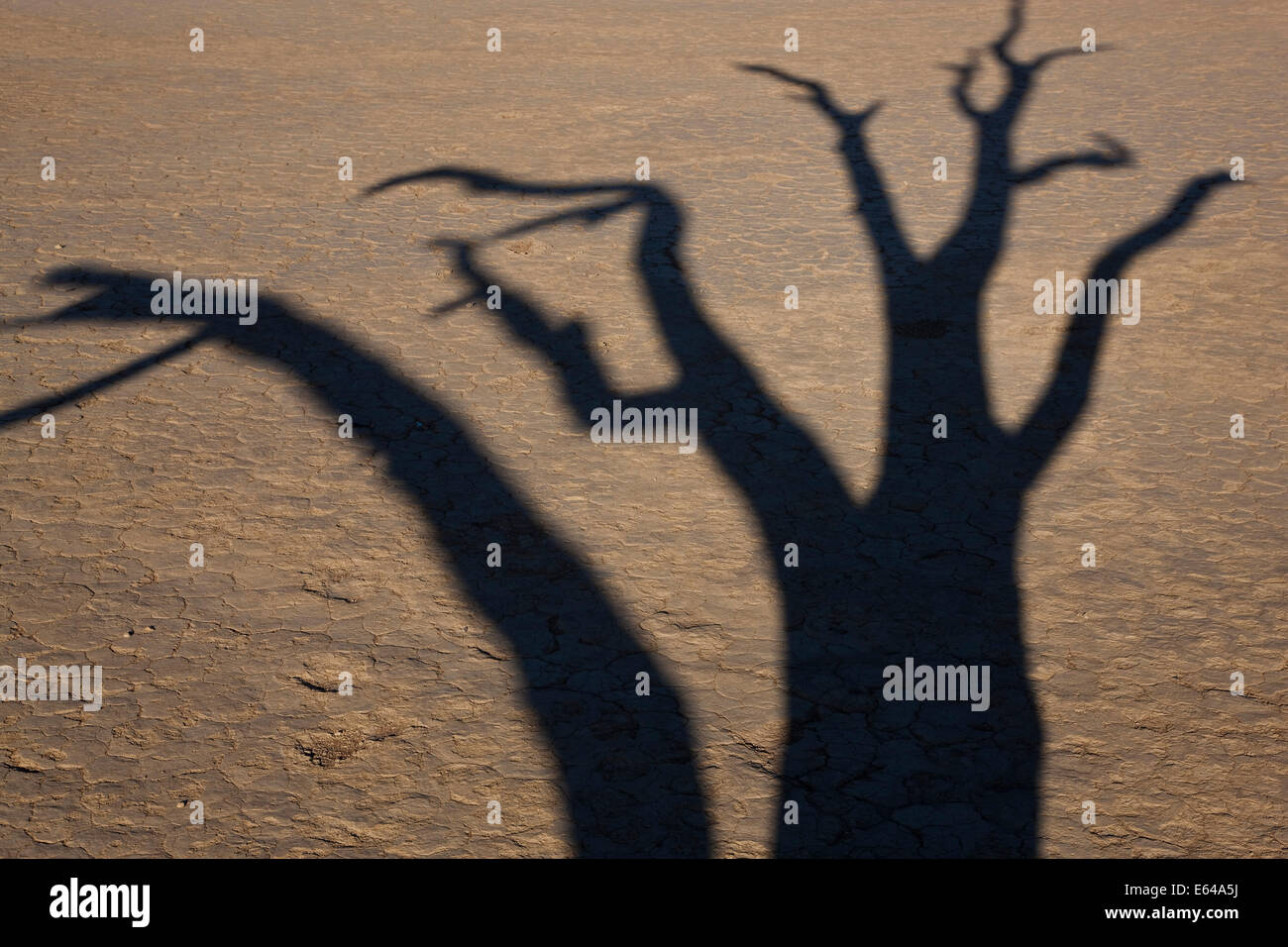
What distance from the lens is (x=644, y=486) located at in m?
4.44

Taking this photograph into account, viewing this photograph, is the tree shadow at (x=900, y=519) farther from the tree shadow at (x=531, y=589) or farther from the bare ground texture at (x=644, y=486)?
the tree shadow at (x=531, y=589)

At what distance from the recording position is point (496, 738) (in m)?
3.27

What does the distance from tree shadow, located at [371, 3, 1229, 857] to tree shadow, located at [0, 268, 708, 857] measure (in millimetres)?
382

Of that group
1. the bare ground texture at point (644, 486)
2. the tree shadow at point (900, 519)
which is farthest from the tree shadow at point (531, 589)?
the tree shadow at point (900, 519)

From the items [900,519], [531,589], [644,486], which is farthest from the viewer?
[644,486]

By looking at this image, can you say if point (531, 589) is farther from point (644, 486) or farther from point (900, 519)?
point (900, 519)

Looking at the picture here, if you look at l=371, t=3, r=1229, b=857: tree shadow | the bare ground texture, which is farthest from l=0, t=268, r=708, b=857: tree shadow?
l=371, t=3, r=1229, b=857: tree shadow

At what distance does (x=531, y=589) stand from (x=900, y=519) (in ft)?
4.58

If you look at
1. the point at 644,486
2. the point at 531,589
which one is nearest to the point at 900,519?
the point at 644,486

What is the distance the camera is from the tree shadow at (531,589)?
306 cm

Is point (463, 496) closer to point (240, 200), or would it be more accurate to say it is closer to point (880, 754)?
point (880, 754)

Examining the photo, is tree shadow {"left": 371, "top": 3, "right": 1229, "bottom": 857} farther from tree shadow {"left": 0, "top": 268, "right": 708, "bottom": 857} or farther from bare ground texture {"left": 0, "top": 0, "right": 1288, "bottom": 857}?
tree shadow {"left": 0, "top": 268, "right": 708, "bottom": 857}

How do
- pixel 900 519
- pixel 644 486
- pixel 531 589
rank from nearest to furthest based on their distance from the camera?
pixel 531 589 < pixel 900 519 < pixel 644 486

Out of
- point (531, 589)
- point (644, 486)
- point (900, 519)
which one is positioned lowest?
point (531, 589)
